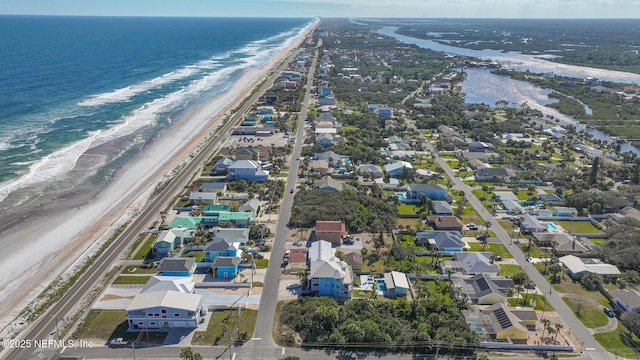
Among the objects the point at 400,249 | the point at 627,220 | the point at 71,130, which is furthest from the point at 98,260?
the point at 627,220

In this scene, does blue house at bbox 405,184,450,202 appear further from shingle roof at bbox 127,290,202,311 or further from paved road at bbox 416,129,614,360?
shingle roof at bbox 127,290,202,311

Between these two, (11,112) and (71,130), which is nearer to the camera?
(71,130)

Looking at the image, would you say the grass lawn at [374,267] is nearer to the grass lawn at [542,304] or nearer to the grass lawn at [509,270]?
the grass lawn at [509,270]

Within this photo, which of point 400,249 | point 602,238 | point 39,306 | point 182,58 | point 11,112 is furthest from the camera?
point 182,58

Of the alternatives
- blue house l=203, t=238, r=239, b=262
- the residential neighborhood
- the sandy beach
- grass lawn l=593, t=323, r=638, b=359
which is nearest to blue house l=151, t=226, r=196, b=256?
the residential neighborhood

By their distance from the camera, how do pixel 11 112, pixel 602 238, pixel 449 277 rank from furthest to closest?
pixel 11 112, pixel 602 238, pixel 449 277

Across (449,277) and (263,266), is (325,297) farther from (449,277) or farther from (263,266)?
(449,277)

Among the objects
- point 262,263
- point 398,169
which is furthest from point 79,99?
point 262,263
